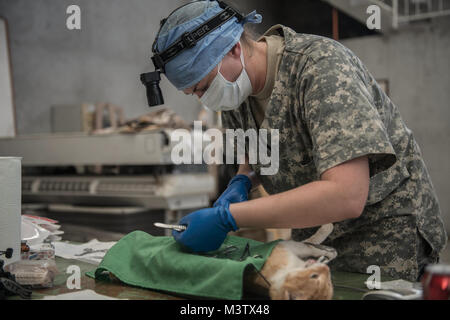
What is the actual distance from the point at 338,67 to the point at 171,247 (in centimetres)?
59

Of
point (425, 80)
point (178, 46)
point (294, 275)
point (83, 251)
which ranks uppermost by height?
point (425, 80)

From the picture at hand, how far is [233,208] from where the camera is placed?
1027 mm

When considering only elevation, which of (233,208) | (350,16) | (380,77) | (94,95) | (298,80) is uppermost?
(350,16)

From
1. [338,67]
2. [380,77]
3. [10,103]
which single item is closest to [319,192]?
[338,67]

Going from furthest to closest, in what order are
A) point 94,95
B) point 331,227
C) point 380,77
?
point 380,77 → point 94,95 → point 331,227

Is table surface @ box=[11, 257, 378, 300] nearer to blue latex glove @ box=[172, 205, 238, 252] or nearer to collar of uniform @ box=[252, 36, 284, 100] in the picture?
blue latex glove @ box=[172, 205, 238, 252]

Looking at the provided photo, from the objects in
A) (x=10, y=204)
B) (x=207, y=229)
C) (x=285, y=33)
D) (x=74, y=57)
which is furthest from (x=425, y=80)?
(x=10, y=204)

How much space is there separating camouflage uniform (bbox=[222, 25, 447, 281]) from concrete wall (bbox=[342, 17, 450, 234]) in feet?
16.9

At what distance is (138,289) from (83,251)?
0.57 meters

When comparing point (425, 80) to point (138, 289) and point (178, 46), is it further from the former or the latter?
point (138, 289)

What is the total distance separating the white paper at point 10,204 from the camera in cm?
115

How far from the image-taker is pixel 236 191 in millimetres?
1365

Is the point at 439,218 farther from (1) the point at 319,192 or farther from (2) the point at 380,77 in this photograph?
(2) the point at 380,77

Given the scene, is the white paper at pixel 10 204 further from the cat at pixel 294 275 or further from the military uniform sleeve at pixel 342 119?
the military uniform sleeve at pixel 342 119
